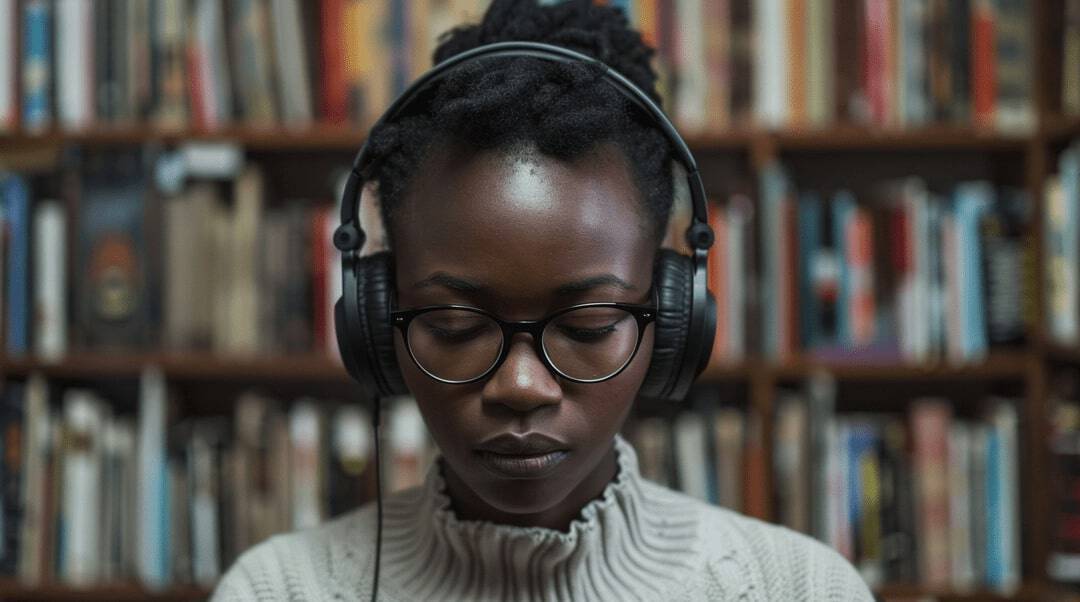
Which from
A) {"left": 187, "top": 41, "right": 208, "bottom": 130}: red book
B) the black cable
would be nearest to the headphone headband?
the black cable

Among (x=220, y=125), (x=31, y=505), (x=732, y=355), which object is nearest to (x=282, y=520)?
(x=31, y=505)

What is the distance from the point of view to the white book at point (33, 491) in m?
1.59

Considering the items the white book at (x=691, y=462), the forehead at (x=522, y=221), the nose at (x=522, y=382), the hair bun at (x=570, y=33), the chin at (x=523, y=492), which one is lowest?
the white book at (x=691, y=462)

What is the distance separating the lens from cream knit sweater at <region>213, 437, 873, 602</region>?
0.69m

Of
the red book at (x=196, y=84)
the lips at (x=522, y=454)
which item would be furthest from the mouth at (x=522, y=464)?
the red book at (x=196, y=84)

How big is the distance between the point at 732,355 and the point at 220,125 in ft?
3.13

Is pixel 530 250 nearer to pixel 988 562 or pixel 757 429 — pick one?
pixel 757 429

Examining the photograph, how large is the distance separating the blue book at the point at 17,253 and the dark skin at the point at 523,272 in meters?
1.23

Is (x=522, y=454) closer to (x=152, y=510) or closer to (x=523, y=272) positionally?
(x=523, y=272)

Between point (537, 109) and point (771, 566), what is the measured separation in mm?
408

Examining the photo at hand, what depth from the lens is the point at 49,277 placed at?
161 centimetres

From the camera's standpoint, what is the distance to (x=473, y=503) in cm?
71

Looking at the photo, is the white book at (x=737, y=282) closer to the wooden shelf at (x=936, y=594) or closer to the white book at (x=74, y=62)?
→ the wooden shelf at (x=936, y=594)

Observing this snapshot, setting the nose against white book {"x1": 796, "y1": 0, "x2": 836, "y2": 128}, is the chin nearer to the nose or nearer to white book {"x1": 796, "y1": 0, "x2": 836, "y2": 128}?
the nose
